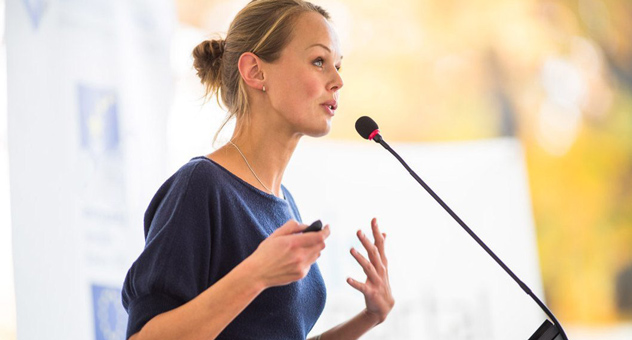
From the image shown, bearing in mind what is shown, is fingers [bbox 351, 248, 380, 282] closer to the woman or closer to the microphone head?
the woman

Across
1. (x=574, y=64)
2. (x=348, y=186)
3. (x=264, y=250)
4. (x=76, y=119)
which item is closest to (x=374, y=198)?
(x=348, y=186)

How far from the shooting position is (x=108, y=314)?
6.21ft

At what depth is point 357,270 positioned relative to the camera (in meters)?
2.99

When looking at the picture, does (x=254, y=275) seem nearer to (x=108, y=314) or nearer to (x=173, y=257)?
(x=173, y=257)

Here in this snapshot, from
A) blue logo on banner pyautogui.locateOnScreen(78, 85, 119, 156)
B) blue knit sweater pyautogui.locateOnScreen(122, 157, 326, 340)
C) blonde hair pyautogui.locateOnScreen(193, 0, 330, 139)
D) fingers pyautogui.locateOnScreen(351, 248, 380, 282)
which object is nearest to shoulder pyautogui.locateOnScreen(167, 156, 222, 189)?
blue knit sweater pyautogui.locateOnScreen(122, 157, 326, 340)

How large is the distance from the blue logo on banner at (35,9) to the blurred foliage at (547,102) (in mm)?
3190

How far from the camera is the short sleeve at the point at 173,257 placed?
1172 mm

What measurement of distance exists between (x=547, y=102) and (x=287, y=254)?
14.1 feet

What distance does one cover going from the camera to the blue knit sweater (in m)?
1.18

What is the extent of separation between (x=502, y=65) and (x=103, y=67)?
3.61 metres

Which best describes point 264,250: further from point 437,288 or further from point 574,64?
point 574,64

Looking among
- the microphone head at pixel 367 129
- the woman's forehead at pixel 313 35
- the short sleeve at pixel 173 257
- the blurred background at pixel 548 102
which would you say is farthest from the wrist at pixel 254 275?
the blurred background at pixel 548 102

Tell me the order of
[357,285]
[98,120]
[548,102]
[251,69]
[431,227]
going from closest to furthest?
[357,285] → [251,69] → [98,120] → [431,227] → [548,102]

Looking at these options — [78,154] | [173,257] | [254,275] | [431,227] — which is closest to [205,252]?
[173,257]
